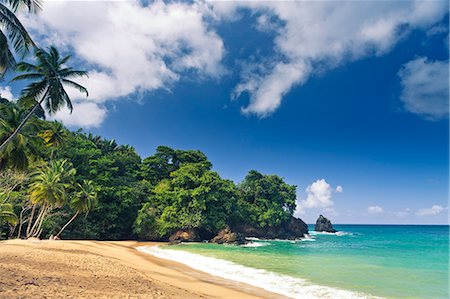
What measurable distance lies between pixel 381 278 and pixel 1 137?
24.4 m

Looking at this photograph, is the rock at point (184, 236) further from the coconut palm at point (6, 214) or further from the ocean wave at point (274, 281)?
the ocean wave at point (274, 281)

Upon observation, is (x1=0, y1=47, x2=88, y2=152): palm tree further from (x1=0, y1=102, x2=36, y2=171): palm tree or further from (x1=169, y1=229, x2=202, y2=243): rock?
(x1=169, y1=229, x2=202, y2=243): rock

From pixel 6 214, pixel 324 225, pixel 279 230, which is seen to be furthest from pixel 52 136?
pixel 324 225

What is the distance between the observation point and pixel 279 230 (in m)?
54.5

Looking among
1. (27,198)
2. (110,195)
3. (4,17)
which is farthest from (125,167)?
(4,17)

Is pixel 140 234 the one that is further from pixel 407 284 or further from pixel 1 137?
pixel 407 284

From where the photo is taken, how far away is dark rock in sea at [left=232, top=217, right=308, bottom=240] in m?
51.0

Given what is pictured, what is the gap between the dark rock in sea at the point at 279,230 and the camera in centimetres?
5103

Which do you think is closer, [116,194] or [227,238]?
[116,194]

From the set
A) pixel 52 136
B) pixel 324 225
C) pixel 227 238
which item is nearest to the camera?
pixel 52 136

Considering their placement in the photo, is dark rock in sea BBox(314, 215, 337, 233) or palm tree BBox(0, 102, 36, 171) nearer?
palm tree BBox(0, 102, 36, 171)

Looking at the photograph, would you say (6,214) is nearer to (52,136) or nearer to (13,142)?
(13,142)

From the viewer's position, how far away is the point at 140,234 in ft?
128

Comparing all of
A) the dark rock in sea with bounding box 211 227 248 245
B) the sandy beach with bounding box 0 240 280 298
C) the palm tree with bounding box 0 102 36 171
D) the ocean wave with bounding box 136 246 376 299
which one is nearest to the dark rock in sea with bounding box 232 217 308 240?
the dark rock in sea with bounding box 211 227 248 245
